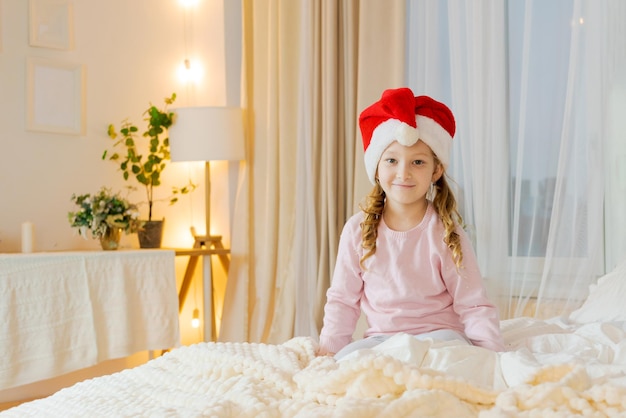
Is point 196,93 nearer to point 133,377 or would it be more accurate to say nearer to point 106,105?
point 106,105

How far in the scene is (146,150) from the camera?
12.3ft

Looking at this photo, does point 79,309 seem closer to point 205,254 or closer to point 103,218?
point 103,218

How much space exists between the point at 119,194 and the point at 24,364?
1.03m

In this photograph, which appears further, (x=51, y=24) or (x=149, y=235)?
(x=149, y=235)

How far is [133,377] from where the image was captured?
4.21 feet

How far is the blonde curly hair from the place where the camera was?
1677mm

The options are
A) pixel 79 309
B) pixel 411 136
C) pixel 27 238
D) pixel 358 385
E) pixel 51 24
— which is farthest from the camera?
pixel 51 24

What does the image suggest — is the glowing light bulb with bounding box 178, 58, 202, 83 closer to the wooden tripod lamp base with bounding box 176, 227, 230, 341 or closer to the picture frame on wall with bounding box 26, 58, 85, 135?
the picture frame on wall with bounding box 26, 58, 85, 135

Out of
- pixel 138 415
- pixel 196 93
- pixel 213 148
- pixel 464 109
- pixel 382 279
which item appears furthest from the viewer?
pixel 196 93

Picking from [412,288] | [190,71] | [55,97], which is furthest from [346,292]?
[190,71]

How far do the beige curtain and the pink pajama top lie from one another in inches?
52.0

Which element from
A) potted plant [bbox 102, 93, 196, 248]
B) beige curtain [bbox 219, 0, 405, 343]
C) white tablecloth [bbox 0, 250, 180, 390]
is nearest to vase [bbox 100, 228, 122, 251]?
white tablecloth [bbox 0, 250, 180, 390]

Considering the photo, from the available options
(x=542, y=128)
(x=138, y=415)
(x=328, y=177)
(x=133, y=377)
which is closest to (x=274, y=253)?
(x=328, y=177)

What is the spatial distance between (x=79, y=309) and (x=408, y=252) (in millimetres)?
1654
